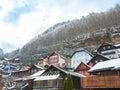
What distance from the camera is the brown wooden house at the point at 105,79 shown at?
36822 millimetres

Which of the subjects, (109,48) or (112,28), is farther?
(112,28)

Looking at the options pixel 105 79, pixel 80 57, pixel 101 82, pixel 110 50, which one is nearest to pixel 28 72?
pixel 80 57

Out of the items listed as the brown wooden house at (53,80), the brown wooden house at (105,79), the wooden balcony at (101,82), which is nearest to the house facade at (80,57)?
the brown wooden house at (53,80)

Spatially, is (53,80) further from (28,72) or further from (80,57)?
(80,57)

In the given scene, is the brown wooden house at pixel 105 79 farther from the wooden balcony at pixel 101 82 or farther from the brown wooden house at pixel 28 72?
the brown wooden house at pixel 28 72

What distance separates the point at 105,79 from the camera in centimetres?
3778

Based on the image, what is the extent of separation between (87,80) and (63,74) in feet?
35.4

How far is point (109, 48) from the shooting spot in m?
92.8

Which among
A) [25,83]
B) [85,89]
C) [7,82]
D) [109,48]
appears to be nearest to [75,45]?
[109,48]

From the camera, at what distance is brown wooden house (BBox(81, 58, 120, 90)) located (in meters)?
36.8

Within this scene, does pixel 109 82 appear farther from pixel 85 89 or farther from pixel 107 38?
pixel 107 38

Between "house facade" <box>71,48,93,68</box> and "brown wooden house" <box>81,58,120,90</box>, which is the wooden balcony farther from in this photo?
"house facade" <box>71,48,93,68</box>

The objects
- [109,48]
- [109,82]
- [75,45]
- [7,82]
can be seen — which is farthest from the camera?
[75,45]

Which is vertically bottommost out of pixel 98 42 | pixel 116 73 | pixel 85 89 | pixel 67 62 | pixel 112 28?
pixel 85 89
